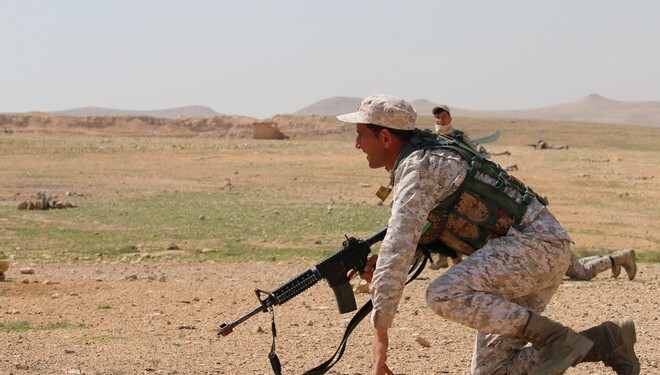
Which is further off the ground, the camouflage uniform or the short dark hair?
the short dark hair

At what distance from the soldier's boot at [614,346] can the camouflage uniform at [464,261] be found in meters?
0.41

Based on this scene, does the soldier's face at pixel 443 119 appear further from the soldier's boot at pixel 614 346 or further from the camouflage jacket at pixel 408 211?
the camouflage jacket at pixel 408 211

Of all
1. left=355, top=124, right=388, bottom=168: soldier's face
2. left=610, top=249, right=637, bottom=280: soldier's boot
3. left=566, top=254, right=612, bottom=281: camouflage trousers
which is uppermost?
left=355, top=124, right=388, bottom=168: soldier's face

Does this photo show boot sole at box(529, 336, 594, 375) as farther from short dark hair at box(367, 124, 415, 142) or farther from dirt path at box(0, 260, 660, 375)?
dirt path at box(0, 260, 660, 375)

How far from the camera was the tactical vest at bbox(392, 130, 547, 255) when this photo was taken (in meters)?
5.01

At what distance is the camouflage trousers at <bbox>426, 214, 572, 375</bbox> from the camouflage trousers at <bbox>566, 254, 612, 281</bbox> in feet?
1.82

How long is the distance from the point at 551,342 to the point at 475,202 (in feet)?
2.35

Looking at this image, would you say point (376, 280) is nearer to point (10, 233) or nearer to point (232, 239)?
point (232, 239)

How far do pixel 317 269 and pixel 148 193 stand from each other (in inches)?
794

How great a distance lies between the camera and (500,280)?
504cm

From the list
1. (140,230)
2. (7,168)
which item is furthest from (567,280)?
(7,168)

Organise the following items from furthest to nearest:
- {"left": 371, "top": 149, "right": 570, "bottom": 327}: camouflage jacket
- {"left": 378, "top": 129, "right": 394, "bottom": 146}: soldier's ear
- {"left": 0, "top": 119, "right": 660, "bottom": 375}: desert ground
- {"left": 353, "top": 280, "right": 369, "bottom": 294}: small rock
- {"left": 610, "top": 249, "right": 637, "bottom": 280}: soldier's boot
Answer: {"left": 353, "top": 280, "right": 369, "bottom": 294}: small rock → {"left": 610, "top": 249, "right": 637, "bottom": 280}: soldier's boot → {"left": 0, "top": 119, "right": 660, "bottom": 375}: desert ground → {"left": 378, "top": 129, "right": 394, "bottom": 146}: soldier's ear → {"left": 371, "top": 149, "right": 570, "bottom": 327}: camouflage jacket

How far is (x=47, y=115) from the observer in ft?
244

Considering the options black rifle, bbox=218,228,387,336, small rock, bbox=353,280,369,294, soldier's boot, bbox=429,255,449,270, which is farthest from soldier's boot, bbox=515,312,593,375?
soldier's boot, bbox=429,255,449,270
